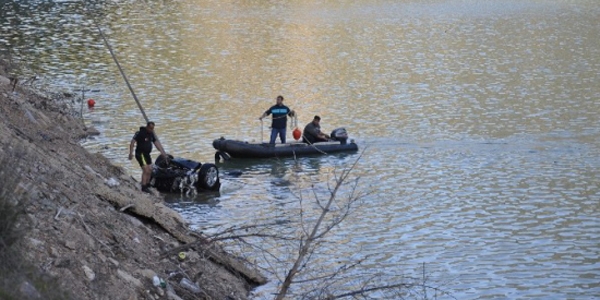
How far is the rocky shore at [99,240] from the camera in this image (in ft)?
32.1

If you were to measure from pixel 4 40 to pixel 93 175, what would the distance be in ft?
107

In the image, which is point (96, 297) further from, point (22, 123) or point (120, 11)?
point (120, 11)

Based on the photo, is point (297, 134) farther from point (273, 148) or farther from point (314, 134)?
point (273, 148)

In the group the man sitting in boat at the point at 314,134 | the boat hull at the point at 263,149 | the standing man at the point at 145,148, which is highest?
the standing man at the point at 145,148

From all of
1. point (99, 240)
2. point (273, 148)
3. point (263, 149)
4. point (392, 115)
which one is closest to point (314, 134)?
point (273, 148)

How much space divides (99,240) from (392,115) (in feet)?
67.9

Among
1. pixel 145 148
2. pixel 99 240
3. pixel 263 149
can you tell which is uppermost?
pixel 99 240

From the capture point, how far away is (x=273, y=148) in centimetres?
2497

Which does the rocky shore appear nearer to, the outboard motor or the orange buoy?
the orange buoy

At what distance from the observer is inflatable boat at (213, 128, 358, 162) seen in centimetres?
2473

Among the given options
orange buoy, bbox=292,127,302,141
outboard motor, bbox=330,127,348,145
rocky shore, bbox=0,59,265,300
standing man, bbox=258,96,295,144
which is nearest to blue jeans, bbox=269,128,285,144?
standing man, bbox=258,96,295,144

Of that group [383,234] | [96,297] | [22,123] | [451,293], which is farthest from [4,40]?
[96,297]

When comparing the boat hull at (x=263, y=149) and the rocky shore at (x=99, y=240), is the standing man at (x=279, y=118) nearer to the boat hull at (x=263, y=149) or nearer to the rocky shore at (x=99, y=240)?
the boat hull at (x=263, y=149)

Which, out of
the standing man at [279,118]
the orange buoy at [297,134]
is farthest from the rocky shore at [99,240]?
the orange buoy at [297,134]
